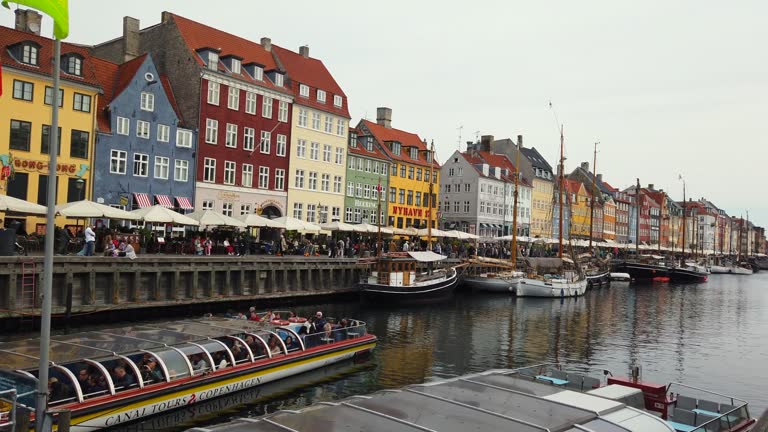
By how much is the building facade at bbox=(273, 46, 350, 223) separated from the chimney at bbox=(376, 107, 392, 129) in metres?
14.7

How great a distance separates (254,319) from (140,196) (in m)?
25.7

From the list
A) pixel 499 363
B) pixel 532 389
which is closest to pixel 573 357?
pixel 499 363

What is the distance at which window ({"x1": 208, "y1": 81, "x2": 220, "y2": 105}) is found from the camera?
52.3 meters

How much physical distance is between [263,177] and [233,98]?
7.19 meters

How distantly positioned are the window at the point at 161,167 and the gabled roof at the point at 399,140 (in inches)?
1189

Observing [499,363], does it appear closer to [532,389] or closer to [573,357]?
[573,357]

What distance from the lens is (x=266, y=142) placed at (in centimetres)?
5744

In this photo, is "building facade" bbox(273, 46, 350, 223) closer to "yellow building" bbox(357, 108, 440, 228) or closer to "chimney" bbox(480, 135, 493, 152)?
"yellow building" bbox(357, 108, 440, 228)

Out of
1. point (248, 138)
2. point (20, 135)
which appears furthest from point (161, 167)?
point (20, 135)

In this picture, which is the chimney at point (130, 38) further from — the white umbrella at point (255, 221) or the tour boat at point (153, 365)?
the tour boat at point (153, 365)

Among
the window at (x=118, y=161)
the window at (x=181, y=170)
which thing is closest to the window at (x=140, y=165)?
the window at (x=118, y=161)

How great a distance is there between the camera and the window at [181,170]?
49850mm

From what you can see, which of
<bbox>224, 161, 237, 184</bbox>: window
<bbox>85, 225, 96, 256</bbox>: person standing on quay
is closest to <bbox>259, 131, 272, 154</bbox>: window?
<bbox>224, 161, 237, 184</bbox>: window

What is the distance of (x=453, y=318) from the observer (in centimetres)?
4019
